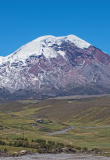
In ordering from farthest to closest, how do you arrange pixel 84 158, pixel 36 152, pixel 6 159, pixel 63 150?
pixel 63 150
pixel 36 152
pixel 84 158
pixel 6 159

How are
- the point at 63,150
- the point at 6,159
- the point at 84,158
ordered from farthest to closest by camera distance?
1. the point at 63,150
2. the point at 84,158
3. the point at 6,159

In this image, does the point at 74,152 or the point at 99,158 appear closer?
the point at 99,158

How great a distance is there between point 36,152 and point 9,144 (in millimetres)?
10039

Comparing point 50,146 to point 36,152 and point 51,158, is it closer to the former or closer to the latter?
point 36,152

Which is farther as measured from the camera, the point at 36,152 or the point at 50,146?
the point at 50,146

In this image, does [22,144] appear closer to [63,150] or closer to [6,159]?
[63,150]

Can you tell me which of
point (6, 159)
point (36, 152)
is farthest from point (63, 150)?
point (6, 159)

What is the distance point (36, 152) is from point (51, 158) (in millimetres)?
8313

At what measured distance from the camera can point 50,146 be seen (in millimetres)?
84438

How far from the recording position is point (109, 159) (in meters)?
69.1

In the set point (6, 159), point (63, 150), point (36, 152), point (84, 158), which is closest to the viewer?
point (6, 159)

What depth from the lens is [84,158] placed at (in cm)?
7019

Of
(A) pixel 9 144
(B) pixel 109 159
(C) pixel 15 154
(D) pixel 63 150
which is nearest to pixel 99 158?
(B) pixel 109 159

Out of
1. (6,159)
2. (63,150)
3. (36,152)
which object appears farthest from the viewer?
(63,150)
